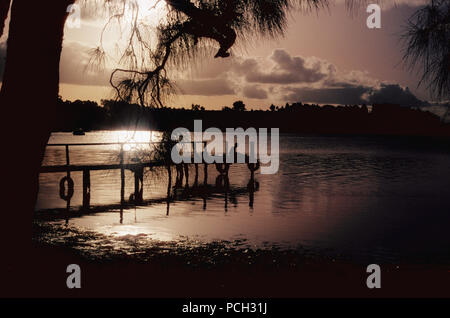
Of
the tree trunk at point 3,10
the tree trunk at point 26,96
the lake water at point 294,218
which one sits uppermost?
the tree trunk at point 3,10

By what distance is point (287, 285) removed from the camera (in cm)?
686

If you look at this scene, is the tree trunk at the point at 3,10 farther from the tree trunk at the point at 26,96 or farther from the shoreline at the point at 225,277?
the shoreline at the point at 225,277

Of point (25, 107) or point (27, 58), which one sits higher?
point (27, 58)

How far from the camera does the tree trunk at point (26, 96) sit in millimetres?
5984

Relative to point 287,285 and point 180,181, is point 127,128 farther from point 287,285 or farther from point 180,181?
point 180,181

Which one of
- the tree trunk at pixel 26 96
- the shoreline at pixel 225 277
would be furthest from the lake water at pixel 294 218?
the tree trunk at pixel 26 96

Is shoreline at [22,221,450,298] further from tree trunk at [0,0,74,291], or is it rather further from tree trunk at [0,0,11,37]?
tree trunk at [0,0,11,37]

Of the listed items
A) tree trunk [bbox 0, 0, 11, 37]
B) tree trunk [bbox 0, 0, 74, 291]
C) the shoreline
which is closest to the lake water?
the shoreline

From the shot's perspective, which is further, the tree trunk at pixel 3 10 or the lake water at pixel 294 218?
the lake water at pixel 294 218

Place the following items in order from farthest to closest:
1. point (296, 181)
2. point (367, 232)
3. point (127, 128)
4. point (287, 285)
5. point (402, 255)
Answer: point (296, 181) < point (367, 232) < point (402, 255) < point (127, 128) < point (287, 285)

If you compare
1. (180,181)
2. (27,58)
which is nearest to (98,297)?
(27,58)

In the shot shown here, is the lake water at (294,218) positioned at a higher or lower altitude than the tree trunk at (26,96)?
lower

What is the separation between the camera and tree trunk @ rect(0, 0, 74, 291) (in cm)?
598
